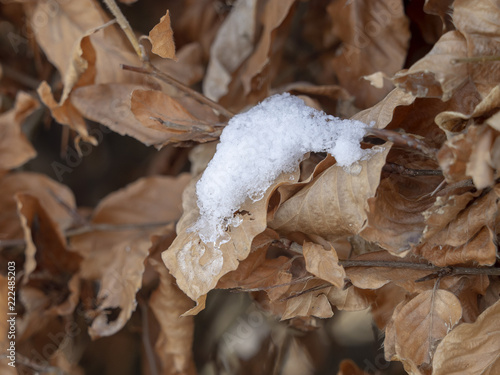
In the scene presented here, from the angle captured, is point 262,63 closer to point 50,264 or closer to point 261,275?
point 261,275

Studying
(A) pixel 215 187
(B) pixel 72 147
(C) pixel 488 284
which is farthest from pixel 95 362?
(C) pixel 488 284

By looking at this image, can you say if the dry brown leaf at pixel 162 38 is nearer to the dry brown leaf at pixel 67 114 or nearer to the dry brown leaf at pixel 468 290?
the dry brown leaf at pixel 67 114

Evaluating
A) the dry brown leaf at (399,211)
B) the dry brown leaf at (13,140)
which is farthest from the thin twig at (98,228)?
the dry brown leaf at (399,211)

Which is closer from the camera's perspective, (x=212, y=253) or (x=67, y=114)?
(x=212, y=253)

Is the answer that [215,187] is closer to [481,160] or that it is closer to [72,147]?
[481,160]

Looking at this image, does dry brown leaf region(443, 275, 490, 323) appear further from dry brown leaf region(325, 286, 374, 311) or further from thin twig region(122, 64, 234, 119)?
thin twig region(122, 64, 234, 119)

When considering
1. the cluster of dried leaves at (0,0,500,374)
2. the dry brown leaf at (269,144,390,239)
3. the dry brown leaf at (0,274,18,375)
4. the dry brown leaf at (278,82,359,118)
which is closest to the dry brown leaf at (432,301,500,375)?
the cluster of dried leaves at (0,0,500,374)

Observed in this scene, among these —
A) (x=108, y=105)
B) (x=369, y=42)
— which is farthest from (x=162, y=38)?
(x=369, y=42)
